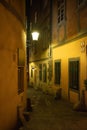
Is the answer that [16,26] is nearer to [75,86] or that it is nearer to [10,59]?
[10,59]

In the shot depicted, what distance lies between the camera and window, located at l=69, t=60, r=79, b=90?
12.4 meters

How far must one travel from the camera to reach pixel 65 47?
1455 cm

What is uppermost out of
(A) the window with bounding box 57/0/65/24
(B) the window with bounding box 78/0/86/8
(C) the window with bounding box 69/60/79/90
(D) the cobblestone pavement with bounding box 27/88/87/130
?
(A) the window with bounding box 57/0/65/24

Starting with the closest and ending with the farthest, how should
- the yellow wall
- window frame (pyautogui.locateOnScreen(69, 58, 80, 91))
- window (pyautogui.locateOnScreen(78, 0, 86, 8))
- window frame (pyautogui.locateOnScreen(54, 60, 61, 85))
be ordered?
window (pyautogui.locateOnScreen(78, 0, 86, 8)) < the yellow wall < window frame (pyautogui.locateOnScreen(69, 58, 80, 91)) < window frame (pyautogui.locateOnScreen(54, 60, 61, 85))

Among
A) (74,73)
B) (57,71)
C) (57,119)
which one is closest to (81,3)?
(74,73)

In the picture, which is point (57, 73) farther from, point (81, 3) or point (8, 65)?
point (8, 65)

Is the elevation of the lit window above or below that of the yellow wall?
above

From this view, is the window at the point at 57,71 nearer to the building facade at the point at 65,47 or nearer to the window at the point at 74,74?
the building facade at the point at 65,47

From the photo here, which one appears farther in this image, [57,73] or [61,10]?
[57,73]

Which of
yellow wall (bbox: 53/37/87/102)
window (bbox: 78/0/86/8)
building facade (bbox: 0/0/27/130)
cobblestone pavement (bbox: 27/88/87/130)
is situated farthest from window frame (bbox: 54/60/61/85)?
building facade (bbox: 0/0/27/130)

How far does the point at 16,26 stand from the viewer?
8.69 m

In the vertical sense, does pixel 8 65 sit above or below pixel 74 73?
above

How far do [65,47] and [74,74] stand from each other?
7.45 feet

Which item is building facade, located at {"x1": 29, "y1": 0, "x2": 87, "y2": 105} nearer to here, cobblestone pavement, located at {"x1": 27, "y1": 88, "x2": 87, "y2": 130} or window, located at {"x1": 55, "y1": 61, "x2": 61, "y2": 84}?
window, located at {"x1": 55, "y1": 61, "x2": 61, "y2": 84}
